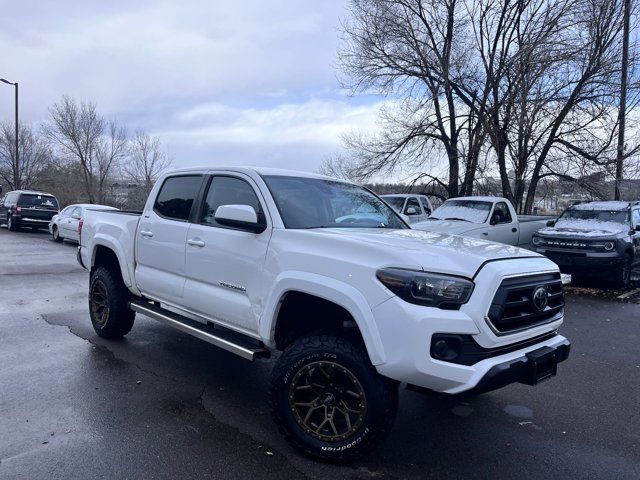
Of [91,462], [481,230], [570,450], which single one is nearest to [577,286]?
[481,230]

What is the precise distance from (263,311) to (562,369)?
11.4 ft

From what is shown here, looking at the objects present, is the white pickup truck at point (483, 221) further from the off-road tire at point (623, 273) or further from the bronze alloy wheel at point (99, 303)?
the bronze alloy wheel at point (99, 303)

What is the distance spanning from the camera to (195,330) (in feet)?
14.1

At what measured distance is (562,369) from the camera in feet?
17.5

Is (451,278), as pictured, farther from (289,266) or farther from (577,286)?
(577,286)

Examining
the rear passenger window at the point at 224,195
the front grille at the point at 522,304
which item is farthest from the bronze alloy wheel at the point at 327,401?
the rear passenger window at the point at 224,195

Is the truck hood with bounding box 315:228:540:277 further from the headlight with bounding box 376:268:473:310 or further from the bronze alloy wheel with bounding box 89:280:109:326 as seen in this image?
the bronze alloy wheel with bounding box 89:280:109:326

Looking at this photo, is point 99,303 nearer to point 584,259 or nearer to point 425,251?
point 425,251

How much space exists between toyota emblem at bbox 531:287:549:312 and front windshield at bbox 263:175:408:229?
1.49 m

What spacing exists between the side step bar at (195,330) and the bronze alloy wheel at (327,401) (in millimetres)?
487

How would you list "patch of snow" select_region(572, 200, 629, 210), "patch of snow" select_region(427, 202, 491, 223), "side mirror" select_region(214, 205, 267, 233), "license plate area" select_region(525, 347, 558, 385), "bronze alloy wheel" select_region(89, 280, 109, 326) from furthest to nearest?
1. "patch of snow" select_region(427, 202, 491, 223)
2. "patch of snow" select_region(572, 200, 629, 210)
3. "bronze alloy wheel" select_region(89, 280, 109, 326)
4. "side mirror" select_region(214, 205, 267, 233)
5. "license plate area" select_region(525, 347, 558, 385)

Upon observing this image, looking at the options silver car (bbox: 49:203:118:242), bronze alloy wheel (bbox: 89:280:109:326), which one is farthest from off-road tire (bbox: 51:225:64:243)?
bronze alloy wheel (bbox: 89:280:109:326)

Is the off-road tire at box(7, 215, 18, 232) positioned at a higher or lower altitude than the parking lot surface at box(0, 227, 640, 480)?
higher

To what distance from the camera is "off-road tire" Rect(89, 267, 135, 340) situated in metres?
5.70
